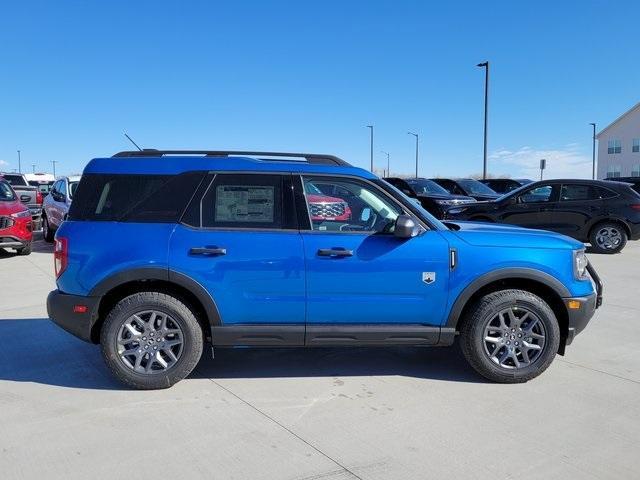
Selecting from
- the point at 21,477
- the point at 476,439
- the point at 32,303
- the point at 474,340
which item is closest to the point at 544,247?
the point at 474,340

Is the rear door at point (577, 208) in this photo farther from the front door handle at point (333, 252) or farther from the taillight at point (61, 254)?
the taillight at point (61, 254)

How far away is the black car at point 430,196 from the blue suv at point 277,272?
10940mm

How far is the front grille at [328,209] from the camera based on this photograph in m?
4.62

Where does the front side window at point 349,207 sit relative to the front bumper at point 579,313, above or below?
above

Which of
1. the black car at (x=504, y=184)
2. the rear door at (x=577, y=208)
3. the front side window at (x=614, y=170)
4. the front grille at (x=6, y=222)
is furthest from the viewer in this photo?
the front side window at (x=614, y=170)

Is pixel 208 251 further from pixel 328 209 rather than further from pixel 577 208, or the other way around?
pixel 577 208

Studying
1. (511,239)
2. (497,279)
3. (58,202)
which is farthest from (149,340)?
(58,202)

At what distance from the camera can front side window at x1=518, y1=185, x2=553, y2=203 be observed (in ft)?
41.1

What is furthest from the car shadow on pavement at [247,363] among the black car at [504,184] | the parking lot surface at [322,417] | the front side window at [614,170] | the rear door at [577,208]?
the front side window at [614,170]

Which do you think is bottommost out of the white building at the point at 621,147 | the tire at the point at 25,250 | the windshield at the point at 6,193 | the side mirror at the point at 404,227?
the tire at the point at 25,250

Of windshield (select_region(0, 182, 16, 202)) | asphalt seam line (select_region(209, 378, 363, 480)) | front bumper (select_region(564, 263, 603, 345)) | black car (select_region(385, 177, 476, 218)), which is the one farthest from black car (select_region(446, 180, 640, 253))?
windshield (select_region(0, 182, 16, 202))

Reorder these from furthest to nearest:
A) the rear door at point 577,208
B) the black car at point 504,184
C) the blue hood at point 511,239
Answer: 1. the black car at point 504,184
2. the rear door at point 577,208
3. the blue hood at point 511,239

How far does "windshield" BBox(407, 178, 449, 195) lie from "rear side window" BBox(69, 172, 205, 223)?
13469mm

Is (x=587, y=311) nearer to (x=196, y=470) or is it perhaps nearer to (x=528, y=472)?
(x=528, y=472)
